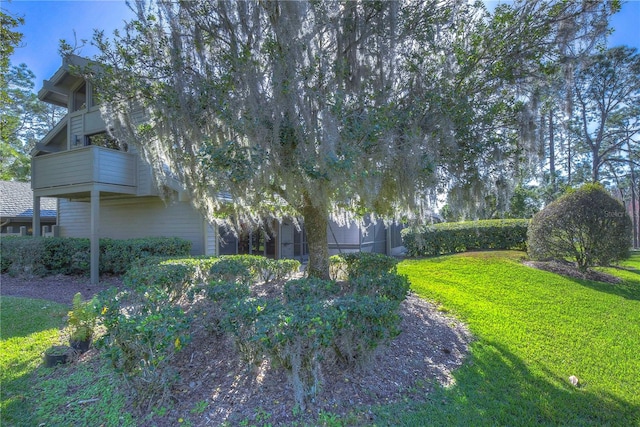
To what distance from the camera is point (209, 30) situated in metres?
4.15

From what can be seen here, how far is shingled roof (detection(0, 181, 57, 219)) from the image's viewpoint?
15.7m

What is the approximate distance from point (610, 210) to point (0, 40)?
12.9m

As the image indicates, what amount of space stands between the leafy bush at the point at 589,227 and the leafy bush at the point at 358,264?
16.5 ft

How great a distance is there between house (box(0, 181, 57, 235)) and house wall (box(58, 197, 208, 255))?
4551mm

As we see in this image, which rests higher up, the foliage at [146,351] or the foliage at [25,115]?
the foliage at [25,115]

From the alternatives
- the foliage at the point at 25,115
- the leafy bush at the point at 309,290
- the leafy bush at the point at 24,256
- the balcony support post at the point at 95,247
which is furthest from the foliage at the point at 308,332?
the foliage at the point at 25,115

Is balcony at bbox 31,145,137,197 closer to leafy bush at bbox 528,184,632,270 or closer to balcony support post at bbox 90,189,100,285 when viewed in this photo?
balcony support post at bbox 90,189,100,285

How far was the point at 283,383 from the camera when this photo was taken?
2.88m

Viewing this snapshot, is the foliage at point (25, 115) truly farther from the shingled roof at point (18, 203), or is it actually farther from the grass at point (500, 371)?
the grass at point (500, 371)

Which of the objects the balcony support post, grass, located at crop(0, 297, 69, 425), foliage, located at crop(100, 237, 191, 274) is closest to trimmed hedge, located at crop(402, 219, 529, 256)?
foliage, located at crop(100, 237, 191, 274)

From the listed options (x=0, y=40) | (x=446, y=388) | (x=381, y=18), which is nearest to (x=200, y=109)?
(x=381, y=18)

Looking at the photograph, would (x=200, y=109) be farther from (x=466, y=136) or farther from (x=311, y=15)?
(x=466, y=136)

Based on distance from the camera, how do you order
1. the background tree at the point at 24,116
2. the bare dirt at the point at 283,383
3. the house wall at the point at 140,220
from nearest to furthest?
the bare dirt at the point at 283,383 → the house wall at the point at 140,220 → the background tree at the point at 24,116

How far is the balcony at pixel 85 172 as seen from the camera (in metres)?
8.47
